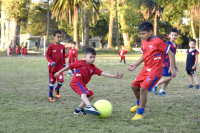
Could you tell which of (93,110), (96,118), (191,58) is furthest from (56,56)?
A: (191,58)

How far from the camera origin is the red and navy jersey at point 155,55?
14.9 ft

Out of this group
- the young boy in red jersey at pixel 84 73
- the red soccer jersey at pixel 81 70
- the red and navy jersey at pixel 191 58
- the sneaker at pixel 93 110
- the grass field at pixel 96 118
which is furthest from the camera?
the red and navy jersey at pixel 191 58

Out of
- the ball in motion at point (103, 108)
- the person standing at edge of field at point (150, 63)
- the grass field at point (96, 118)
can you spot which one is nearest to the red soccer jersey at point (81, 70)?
the ball in motion at point (103, 108)

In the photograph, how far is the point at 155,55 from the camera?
4.57m

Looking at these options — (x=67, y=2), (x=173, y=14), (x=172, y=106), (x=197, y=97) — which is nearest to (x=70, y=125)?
(x=172, y=106)

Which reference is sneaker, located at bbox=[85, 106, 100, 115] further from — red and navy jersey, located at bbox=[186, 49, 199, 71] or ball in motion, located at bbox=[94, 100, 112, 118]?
red and navy jersey, located at bbox=[186, 49, 199, 71]

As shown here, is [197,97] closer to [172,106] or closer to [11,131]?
[172,106]

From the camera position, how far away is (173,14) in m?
32.2

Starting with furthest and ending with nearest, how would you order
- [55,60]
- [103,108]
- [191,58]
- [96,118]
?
[191,58]
[55,60]
[96,118]
[103,108]

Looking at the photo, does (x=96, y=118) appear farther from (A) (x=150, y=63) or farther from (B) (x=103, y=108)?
(A) (x=150, y=63)

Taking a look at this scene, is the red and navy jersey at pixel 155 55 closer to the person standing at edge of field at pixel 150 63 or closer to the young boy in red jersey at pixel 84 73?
the person standing at edge of field at pixel 150 63

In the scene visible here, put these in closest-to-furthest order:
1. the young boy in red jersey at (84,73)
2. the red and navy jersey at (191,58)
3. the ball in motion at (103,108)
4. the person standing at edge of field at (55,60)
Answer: the ball in motion at (103,108) → the young boy in red jersey at (84,73) → the person standing at edge of field at (55,60) → the red and navy jersey at (191,58)

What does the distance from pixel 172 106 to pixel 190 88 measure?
2892mm

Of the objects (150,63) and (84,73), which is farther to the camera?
(84,73)
